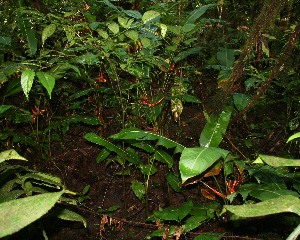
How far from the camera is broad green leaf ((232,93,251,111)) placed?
270cm

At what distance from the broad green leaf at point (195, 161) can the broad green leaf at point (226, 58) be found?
1566 mm

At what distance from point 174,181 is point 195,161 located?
1059mm

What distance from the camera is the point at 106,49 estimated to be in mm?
2301

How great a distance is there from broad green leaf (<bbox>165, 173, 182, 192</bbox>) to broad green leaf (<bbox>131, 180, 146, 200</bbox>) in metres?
0.26

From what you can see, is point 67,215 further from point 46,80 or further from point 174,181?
point 174,181

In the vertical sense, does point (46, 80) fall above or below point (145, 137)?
above

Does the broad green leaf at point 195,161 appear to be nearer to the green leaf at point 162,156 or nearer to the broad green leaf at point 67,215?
the broad green leaf at point 67,215

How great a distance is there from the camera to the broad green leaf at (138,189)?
279 centimetres

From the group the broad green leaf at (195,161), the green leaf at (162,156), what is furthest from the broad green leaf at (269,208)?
the green leaf at (162,156)

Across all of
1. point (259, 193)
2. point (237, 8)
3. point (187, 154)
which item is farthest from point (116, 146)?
point (237, 8)

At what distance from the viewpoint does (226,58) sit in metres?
3.28

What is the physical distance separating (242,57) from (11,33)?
2237mm

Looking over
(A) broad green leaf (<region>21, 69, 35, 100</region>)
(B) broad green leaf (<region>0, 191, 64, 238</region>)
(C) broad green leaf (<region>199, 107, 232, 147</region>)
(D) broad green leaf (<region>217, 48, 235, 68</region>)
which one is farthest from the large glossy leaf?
(B) broad green leaf (<region>0, 191, 64, 238</region>)

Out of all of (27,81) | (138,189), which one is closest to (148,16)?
(27,81)
